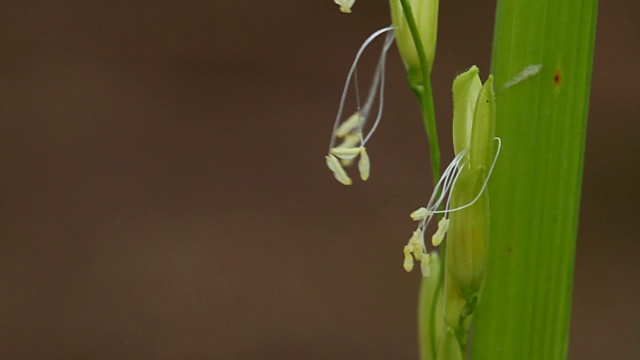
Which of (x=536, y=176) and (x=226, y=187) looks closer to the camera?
(x=536, y=176)

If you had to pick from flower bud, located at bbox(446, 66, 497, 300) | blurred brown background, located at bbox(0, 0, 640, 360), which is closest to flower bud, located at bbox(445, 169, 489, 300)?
flower bud, located at bbox(446, 66, 497, 300)

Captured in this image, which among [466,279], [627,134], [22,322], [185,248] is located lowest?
[22,322]

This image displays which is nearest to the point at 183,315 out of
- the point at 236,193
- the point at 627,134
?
the point at 236,193

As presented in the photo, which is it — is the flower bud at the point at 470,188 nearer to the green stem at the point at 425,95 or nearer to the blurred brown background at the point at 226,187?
the green stem at the point at 425,95

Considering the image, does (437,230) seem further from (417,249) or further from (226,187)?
(226,187)

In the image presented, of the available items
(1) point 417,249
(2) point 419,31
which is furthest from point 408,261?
(2) point 419,31

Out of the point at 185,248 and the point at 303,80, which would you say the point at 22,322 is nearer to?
the point at 185,248
